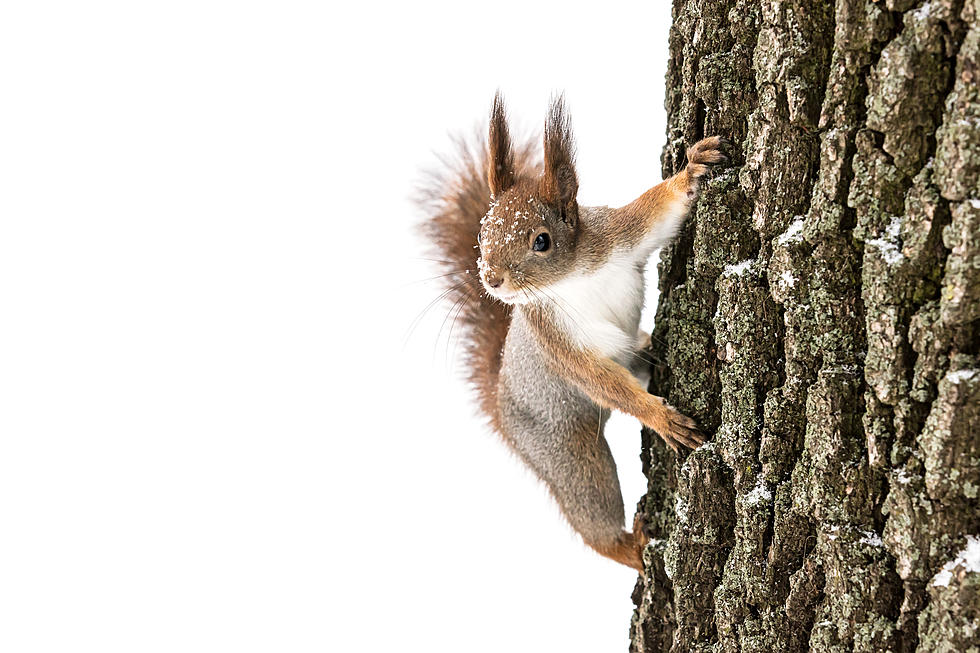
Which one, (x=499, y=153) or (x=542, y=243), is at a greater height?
(x=499, y=153)

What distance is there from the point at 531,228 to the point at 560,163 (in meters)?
0.11

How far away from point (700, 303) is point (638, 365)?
301mm

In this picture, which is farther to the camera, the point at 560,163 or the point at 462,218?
the point at 462,218

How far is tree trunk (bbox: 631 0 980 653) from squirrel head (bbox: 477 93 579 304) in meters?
0.20

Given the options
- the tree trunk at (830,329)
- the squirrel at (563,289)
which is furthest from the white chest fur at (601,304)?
the tree trunk at (830,329)

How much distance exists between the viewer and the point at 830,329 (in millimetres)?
971

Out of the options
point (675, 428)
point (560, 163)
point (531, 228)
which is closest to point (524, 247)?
point (531, 228)

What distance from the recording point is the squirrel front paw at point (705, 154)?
112cm

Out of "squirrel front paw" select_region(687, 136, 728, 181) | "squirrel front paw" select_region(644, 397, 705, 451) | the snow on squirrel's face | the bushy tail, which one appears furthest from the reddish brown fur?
"squirrel front paw" select_region(687, 136, 728, 181)

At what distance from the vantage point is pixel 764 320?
106 cm

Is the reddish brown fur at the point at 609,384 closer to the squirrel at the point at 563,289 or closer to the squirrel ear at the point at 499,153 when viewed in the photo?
the squirrel at the point at 563,289

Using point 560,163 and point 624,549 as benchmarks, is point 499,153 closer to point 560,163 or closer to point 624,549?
point 560,163

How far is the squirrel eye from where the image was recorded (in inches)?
53.4

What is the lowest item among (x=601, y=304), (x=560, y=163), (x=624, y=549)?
(x=624, y=549)
